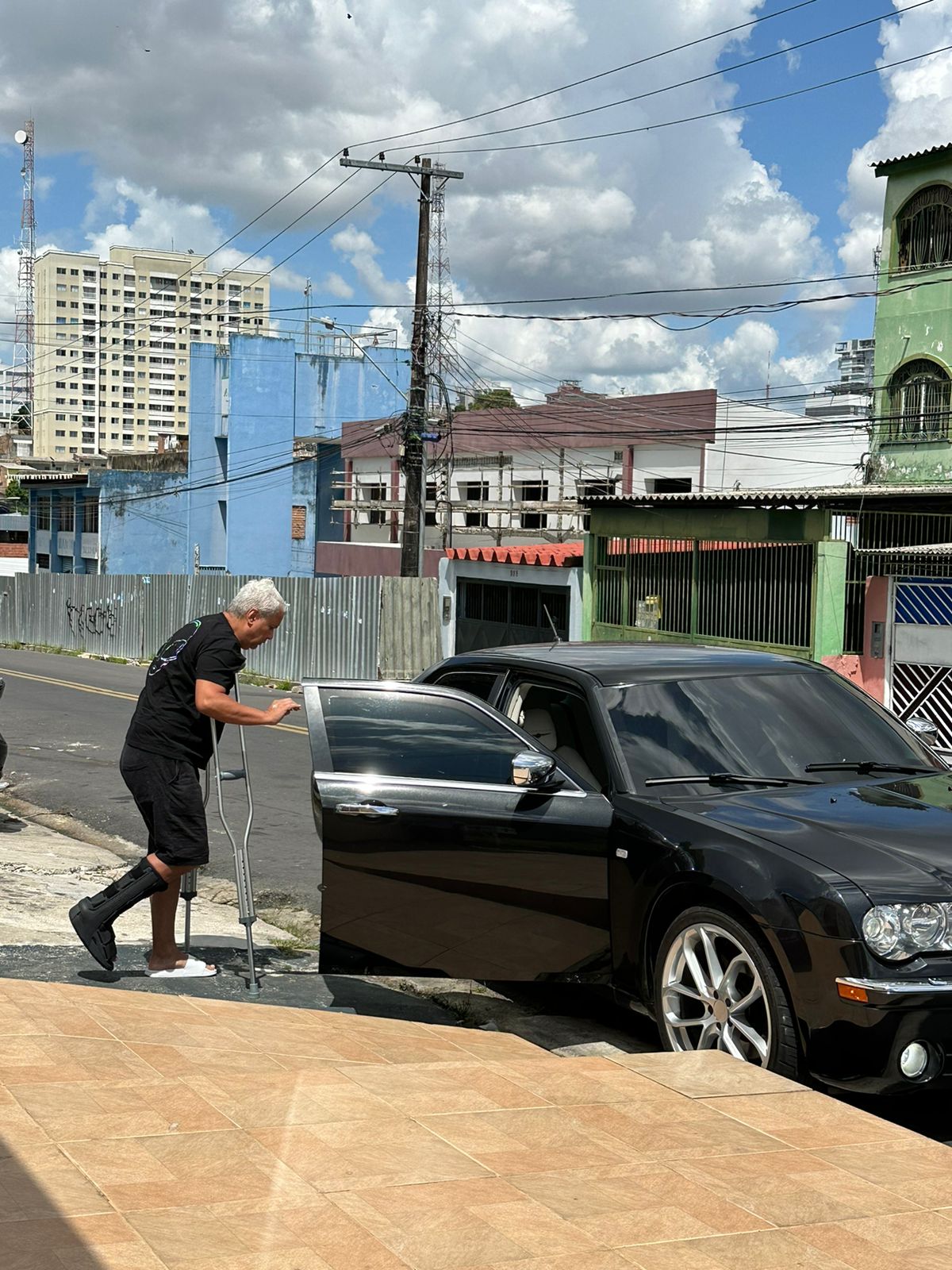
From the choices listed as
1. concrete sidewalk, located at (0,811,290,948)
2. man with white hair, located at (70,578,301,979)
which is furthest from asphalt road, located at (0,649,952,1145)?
man with white hair, located at (70,578,301,979)

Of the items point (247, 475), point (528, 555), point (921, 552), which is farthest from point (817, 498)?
point (247, 475)

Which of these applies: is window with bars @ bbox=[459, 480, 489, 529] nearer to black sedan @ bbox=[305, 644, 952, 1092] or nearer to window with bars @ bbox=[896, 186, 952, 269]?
window with bars @ bbox=[896, 186, 952, 269]

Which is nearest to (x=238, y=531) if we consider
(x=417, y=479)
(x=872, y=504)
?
(x=417, y=479)

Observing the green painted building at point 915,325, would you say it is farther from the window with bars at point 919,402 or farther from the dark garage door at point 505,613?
the dark garage door at point 505,613

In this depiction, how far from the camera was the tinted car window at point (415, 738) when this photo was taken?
578 cm

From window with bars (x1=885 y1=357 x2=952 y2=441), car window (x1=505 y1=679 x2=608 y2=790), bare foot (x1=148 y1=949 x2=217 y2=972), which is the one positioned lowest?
bare foot (x1=148 y1=949 x2=217 y2=972)

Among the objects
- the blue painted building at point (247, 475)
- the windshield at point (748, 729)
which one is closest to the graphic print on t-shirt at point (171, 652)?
the windshield at point (748, 729)

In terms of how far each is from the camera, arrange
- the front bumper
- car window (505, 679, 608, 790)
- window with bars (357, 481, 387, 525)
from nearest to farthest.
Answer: the front bumper < car window (505, 679, 608, 790) < window with bars (357, 481, 387, 525)

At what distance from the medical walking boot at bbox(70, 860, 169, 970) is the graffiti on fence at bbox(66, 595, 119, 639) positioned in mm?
36544

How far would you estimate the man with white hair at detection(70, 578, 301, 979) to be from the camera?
5934mm

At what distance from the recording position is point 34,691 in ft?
77.2

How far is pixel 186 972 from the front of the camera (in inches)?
246

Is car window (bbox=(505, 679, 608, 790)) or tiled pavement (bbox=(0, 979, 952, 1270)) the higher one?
car window (bbox=(505, 679, 608, 790))

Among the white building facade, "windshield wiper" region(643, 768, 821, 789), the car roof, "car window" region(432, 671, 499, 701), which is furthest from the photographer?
the white building facade
